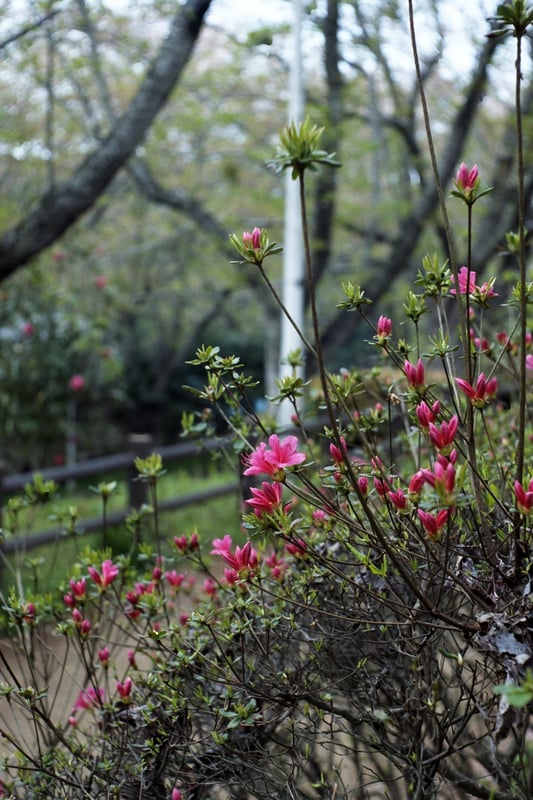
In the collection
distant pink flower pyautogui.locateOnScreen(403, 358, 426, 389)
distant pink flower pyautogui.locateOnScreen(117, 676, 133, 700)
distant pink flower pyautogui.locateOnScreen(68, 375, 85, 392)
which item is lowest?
distant pink flower pyautogui.locateOnScreen(117, 676, 133, 700)

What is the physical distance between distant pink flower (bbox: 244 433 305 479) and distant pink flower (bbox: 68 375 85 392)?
8.27 m

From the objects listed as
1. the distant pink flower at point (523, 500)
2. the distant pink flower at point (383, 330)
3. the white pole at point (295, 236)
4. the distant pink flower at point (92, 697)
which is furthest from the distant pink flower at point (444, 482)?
the white pole at point (295, 236)

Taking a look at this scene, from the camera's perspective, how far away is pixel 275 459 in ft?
4.43

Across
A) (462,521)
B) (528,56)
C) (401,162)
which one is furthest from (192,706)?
(401,162)

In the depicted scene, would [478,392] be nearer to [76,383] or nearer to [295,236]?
[295,236]

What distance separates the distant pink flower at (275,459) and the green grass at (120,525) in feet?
2.62

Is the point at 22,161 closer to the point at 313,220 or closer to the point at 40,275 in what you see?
the point at 40,275

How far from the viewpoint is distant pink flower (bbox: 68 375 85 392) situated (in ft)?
30.8

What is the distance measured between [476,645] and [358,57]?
791 cm

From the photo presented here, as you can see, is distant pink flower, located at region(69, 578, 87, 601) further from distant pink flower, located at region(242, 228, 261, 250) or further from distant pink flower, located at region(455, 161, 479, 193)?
distant pink flower, located at region(455, 161, 479, 193)

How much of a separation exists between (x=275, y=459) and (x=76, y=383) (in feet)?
27.3

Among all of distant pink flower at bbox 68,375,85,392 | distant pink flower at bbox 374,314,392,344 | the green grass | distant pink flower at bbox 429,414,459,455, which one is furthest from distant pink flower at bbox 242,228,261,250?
distant pink flower at bbox 68,375,85,392

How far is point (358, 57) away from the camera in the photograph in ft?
27.1

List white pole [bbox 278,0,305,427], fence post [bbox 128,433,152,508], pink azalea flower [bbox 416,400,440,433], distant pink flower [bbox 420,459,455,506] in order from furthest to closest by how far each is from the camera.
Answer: white pole [bbox 278,0,305,427] < fence post [bbox 128,433,152,508] < pink azalea flower [bbox 416,400,440,433] < distant pink flower [bbox 420,459,455,506]
